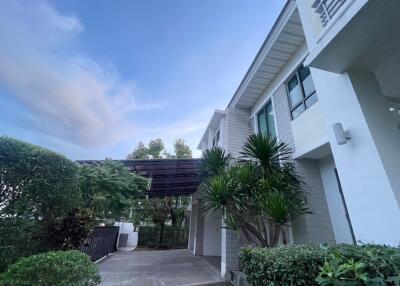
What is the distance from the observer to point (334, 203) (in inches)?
199

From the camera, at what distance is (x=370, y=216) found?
2.71m

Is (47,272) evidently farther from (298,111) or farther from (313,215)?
(298,111)

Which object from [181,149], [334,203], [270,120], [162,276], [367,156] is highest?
[181,149]

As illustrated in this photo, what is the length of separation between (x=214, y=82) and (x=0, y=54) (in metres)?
7.78

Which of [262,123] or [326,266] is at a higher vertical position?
[262,123]

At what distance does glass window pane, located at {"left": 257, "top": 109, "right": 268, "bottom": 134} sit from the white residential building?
102cm

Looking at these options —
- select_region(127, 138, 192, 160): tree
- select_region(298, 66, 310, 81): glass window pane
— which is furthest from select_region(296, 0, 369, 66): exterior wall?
select_region(127, 138, 192, 160): tree

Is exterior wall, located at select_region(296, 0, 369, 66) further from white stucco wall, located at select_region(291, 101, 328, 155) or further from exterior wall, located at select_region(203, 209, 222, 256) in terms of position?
exterior wall, located at select_region(203, 209, 222, 256)

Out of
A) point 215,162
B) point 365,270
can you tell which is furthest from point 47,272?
point 215,162

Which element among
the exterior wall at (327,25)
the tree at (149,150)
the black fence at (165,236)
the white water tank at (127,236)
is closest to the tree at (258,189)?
the exterior wall at (327,25)

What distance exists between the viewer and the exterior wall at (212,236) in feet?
37.6

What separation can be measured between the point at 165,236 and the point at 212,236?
683 centimetres

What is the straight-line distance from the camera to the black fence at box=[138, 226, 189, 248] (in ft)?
55.6

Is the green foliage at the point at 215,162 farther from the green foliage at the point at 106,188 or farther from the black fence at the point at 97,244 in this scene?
the black fence at the point at 97,244
